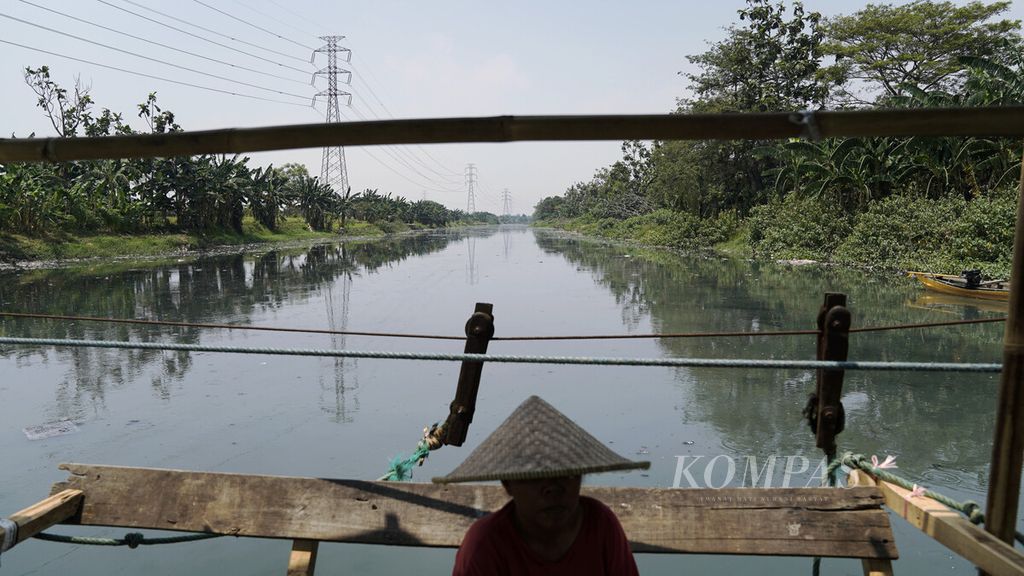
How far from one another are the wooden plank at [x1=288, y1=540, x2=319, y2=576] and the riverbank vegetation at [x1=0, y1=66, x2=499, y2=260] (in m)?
19.8

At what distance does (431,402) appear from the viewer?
307 inches

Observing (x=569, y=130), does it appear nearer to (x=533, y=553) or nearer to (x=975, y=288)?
(x=533, y=553)

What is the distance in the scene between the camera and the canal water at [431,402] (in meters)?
4.56

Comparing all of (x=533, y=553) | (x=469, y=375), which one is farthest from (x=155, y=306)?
(x=533, y=553)

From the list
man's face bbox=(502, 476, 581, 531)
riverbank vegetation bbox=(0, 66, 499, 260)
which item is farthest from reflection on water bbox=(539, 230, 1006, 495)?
riverbank vegetation bbox=(0, 66, 499, 260)

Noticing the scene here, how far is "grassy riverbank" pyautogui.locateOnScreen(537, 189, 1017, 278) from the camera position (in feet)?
58.1

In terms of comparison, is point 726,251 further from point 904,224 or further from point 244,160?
point 244,160

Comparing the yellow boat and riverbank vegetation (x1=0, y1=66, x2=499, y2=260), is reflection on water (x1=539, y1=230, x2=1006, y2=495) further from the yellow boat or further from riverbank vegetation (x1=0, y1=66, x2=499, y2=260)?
riverbank vegetation (x1=0, y1=66, x2=499, y2=260)

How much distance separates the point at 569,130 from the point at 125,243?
33.4m

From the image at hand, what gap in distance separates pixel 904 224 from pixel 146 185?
3213 cm

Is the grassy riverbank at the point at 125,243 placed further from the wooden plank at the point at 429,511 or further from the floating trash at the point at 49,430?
the wooden plank at the point at 429,511

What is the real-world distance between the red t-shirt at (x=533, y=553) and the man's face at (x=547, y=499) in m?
0.09

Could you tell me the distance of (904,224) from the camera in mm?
20547

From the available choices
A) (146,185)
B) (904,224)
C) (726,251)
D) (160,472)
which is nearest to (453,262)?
(726,251)
